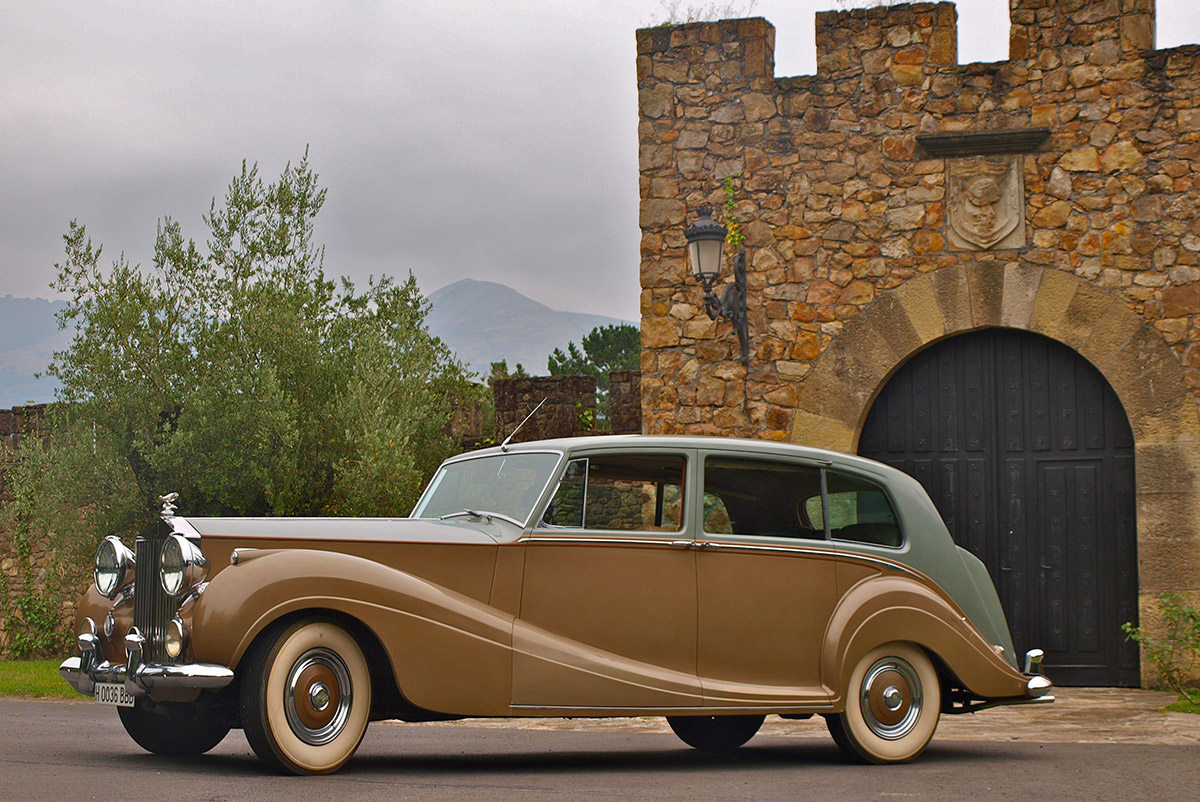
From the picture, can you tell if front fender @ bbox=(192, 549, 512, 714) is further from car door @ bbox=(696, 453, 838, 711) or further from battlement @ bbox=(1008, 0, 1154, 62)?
battlement @ bbox=(1008, 0, 1154, 62)

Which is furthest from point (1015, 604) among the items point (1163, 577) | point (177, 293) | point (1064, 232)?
point (177, 293)

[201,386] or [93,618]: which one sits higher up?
[201,386]

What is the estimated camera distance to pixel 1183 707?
8.59 m

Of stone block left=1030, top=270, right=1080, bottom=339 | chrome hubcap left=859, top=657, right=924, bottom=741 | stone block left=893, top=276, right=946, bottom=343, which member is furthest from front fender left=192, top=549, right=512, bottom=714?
stone block left=1030, top=270, right=1080, bottom=339

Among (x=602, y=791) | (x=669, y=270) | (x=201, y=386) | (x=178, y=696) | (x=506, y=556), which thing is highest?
(x=669, y=270)

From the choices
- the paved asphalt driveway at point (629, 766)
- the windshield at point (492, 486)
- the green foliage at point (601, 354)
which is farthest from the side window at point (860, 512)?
the green foliage at point (601, 354)

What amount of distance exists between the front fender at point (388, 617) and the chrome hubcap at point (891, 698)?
188 centimetres

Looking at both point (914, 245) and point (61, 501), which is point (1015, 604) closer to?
point (914, 245)

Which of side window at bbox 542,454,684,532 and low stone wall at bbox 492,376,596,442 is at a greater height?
low stone wall at bbox 492,376,596,442

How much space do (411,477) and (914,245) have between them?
194 inches

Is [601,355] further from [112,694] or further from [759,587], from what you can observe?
[112,694]

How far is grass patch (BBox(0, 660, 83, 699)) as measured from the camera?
11023mm

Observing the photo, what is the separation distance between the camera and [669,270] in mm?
10711

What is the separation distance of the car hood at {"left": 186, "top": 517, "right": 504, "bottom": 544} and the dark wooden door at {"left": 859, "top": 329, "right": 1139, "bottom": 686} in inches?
211
